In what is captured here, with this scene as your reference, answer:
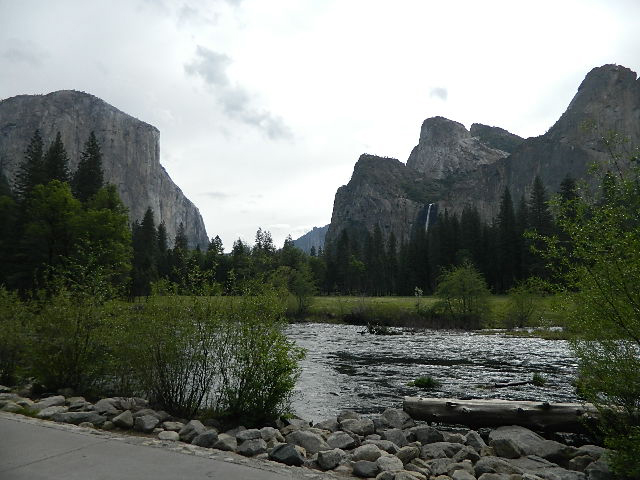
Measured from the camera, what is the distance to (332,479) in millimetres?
6555

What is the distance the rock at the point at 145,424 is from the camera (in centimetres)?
927

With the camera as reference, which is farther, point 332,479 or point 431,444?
point 431,444

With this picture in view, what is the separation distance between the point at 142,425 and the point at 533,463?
823 centimetres

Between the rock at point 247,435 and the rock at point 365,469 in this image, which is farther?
the rock at point 247,435

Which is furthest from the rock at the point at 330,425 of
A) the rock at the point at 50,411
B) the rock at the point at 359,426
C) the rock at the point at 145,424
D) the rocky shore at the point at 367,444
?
the rock at the point at 50,411

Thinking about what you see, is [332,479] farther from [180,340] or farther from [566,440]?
[566,440]

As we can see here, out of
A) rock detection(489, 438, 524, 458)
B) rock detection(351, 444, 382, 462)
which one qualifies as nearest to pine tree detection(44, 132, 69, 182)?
rock detection(351, 444, 382, 462)

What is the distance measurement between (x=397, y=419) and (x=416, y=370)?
10656 millimetres

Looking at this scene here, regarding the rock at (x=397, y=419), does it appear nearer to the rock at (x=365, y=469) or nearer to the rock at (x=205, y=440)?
the rock at (x=365, y=469)

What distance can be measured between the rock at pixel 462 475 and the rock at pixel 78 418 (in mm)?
7494

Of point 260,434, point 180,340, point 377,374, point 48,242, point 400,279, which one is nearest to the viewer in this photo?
point 260,434

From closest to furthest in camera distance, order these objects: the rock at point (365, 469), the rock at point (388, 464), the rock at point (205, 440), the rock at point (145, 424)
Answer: the rock at point (365, 469) → the rock at point (388, 464) → the rock at point (205, 440) → the rock at point (145, 424)

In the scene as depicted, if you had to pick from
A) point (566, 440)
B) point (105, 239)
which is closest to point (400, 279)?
point (105, 239)

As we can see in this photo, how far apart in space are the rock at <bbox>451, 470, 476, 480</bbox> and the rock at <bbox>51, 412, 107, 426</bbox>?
7494mm
